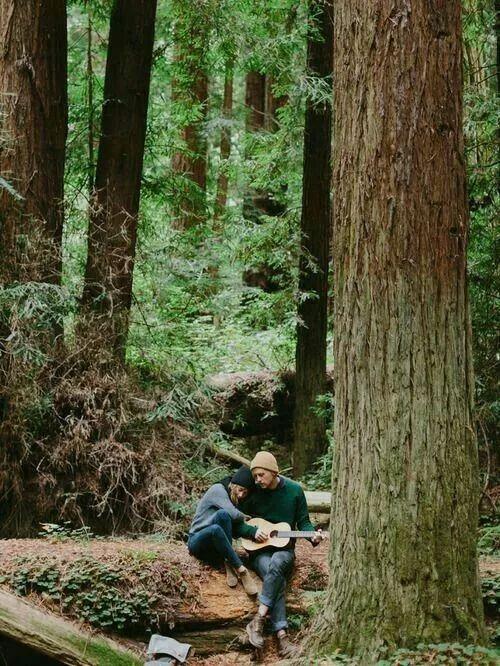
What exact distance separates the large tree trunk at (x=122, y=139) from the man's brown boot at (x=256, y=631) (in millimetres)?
4547

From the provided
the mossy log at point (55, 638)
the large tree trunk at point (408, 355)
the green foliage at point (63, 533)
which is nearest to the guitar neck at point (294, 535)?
the mossy log at point (55, 638)

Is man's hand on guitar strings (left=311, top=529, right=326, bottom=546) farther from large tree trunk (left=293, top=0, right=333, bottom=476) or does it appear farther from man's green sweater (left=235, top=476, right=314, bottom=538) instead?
large tree trunk (left=293, top=0, right=333, bottom=476)

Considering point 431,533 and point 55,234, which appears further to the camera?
point 55,234

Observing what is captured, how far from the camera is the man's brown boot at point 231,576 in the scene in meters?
7.56

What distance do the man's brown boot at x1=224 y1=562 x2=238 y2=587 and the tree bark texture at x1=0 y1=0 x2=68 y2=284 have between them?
4.14m

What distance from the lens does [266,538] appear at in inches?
301

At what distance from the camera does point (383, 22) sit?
18.3 feet

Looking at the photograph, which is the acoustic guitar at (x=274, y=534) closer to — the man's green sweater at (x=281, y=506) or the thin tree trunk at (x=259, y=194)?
the man's green sweater at (x=281, y=506)

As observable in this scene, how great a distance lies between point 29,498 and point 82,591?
2.41m

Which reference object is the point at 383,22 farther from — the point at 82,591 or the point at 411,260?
the point at 82,591

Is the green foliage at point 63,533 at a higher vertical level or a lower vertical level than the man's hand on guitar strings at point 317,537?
lower

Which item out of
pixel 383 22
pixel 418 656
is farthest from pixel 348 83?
pixel 418 656

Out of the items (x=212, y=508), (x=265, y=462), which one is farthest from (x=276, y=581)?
(x=265, y=462)

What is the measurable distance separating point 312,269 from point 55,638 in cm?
700
